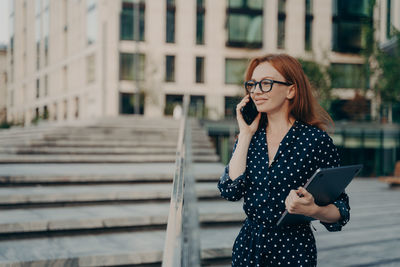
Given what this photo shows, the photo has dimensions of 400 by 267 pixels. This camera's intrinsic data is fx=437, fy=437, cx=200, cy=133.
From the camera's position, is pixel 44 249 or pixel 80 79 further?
pixel 80 79

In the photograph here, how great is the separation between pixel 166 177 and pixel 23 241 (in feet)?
8.95

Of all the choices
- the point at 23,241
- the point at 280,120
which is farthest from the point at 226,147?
the point at 280,120

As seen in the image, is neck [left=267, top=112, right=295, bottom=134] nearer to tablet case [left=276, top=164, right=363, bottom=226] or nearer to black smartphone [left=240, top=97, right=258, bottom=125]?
black smartphone [left=240, top=97, right=258, bottom=125]

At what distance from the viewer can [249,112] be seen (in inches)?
82.2

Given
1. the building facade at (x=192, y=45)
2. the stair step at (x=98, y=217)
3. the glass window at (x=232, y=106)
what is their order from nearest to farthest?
1. the glass window at (x=232, y=106)
2. the stair step at (x=98, y=217)
3. the building facade at (x=192, y=45)

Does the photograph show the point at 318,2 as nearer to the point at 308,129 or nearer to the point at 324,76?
the point at 324,76

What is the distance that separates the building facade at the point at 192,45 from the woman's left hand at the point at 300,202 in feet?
90.6

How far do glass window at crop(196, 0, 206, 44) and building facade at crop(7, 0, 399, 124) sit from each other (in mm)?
73

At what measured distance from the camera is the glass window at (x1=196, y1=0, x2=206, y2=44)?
3194 centimetres

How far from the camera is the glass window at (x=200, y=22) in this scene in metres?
31.9

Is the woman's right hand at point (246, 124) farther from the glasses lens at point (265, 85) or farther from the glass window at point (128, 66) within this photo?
the glass window at point (128, 66)

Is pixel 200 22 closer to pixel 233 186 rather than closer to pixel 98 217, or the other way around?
pixel 98 217

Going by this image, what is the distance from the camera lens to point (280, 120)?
2.01 metres

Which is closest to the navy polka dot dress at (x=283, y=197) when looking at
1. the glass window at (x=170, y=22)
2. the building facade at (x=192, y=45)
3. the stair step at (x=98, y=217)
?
the stair step at (x=98, y=217)
